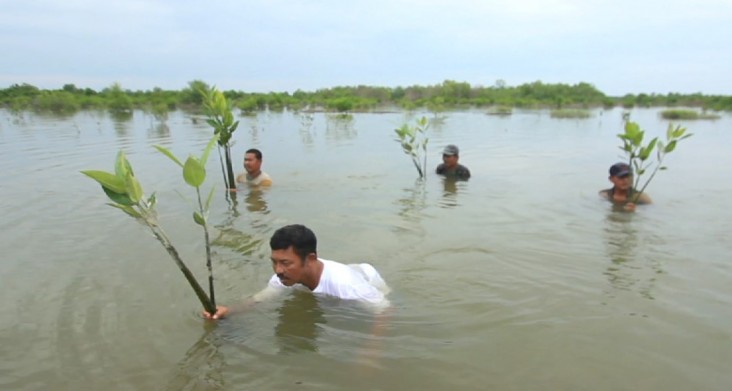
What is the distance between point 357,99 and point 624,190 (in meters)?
38.0

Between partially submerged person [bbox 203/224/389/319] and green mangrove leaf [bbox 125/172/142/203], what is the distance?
0.79m

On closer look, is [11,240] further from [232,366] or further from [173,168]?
[173,168]

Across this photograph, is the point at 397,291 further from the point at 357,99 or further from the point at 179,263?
the point at 357,99

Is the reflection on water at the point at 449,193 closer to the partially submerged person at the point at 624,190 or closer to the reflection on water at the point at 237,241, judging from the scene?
the partially submerged person at the point at 624,190

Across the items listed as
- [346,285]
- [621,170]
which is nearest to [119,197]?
[346,285]

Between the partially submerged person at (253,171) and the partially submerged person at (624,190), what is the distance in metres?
5.78

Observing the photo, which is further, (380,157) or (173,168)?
(380,157)

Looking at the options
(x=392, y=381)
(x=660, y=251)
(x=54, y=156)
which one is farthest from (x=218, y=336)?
(x=54, y=156)

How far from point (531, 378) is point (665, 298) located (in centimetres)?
191

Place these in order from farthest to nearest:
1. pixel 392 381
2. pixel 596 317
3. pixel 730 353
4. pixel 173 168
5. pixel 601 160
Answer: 1. pixel 601 160
2. pixel 173 168
3. pixel 596 317
4. pixel 730 353
5. pixel 392 381

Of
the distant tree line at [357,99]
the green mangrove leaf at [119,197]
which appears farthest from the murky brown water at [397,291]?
the distant tree line at [357,99]

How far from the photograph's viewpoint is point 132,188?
2.42 metres

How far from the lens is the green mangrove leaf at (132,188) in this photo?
240 centimetres

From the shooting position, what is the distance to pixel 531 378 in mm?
2895
